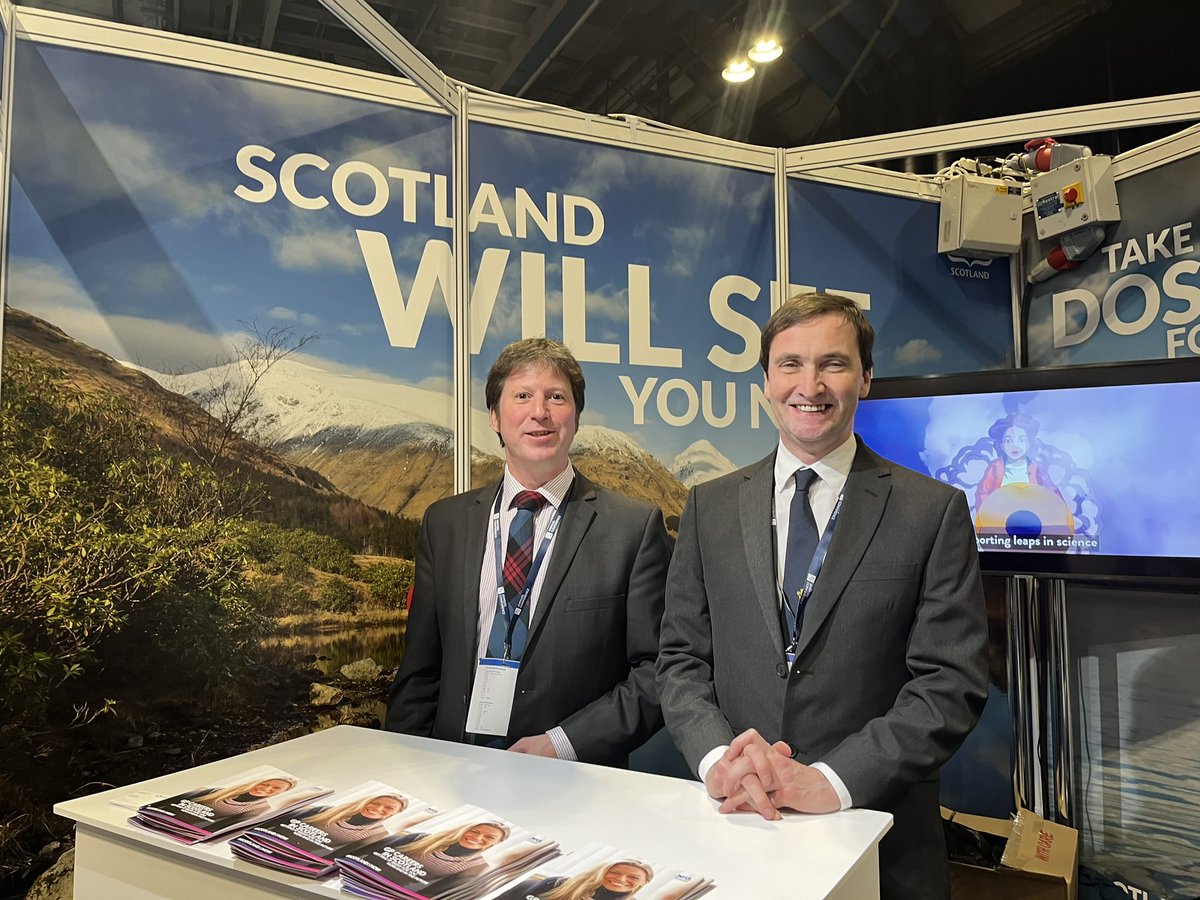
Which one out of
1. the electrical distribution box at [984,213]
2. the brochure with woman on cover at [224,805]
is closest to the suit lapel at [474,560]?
the brochure with woman on cover at [224,805]

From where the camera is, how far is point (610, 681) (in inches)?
91.0

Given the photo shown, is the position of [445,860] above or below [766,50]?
below

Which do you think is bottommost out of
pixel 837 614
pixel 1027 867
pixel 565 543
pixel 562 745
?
pixel 1027 867

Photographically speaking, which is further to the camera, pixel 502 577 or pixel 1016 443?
pixel 1016 443

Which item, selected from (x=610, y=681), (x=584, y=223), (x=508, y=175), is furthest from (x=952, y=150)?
(x=610, y=681)

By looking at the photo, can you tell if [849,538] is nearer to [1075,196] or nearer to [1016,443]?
[1016,443]

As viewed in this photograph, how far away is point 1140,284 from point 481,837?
3572 millimetres

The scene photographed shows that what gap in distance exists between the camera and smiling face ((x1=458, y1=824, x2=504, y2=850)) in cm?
124

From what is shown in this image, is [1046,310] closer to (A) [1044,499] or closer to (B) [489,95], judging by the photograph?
(A) [1044,499]

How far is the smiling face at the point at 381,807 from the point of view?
1367mm

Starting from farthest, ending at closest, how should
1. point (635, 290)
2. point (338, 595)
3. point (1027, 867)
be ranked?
point (635, 290)
point (1027, 867)
point (338, 595)

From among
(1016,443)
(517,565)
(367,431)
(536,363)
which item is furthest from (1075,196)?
(367,431)

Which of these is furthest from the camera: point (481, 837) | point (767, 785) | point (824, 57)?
point (824, 57)

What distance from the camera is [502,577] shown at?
2311mm
